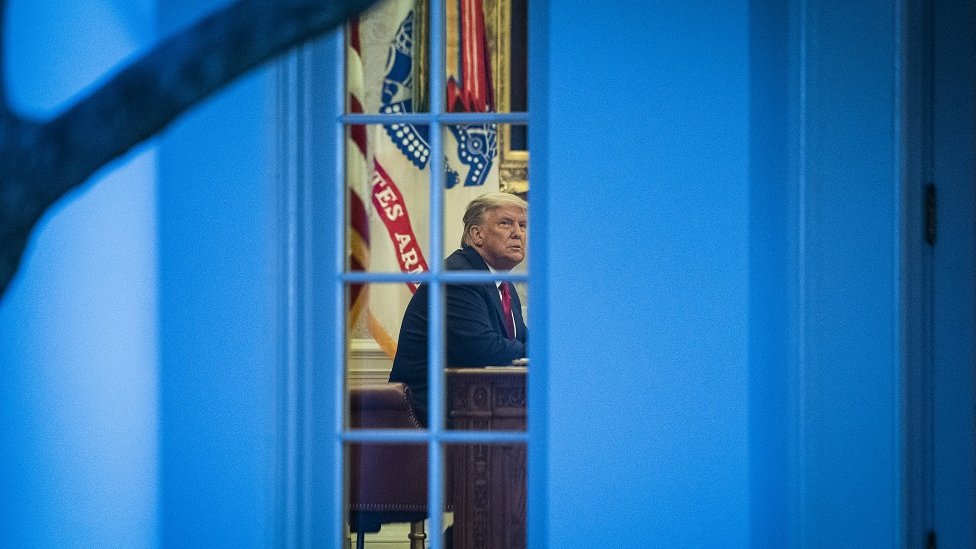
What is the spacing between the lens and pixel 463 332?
3.03 m

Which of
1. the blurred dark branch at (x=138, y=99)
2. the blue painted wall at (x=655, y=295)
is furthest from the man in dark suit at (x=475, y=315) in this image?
the blurred dark branch at (x=138, y=99)

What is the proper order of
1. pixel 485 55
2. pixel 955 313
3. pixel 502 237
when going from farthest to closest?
1. pixel 502 237
2. pixel 485 55
3. pixel 955 313

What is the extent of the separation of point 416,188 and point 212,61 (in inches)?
79.2

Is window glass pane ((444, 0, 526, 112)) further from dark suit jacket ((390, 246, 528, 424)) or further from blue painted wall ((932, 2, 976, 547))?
blue painted wall ((932, 2, 976, 547))

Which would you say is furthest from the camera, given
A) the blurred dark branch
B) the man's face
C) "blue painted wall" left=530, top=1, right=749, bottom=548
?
the man's face

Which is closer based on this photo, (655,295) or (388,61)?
(655,295)

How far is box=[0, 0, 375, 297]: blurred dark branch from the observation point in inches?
38.9

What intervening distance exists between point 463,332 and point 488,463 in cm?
38

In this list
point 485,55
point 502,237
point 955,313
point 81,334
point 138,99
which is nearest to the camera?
point 138,99

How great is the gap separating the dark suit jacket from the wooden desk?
49mm

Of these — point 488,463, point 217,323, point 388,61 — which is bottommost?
point 488,463

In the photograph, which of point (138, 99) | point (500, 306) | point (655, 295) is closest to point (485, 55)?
point (500, 306)

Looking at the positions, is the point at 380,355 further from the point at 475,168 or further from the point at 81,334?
the point at 81,334

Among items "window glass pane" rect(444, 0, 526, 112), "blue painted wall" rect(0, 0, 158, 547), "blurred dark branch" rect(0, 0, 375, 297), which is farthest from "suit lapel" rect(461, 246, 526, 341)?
"blurred dark branch" rect(0, 0, 375, 297)
